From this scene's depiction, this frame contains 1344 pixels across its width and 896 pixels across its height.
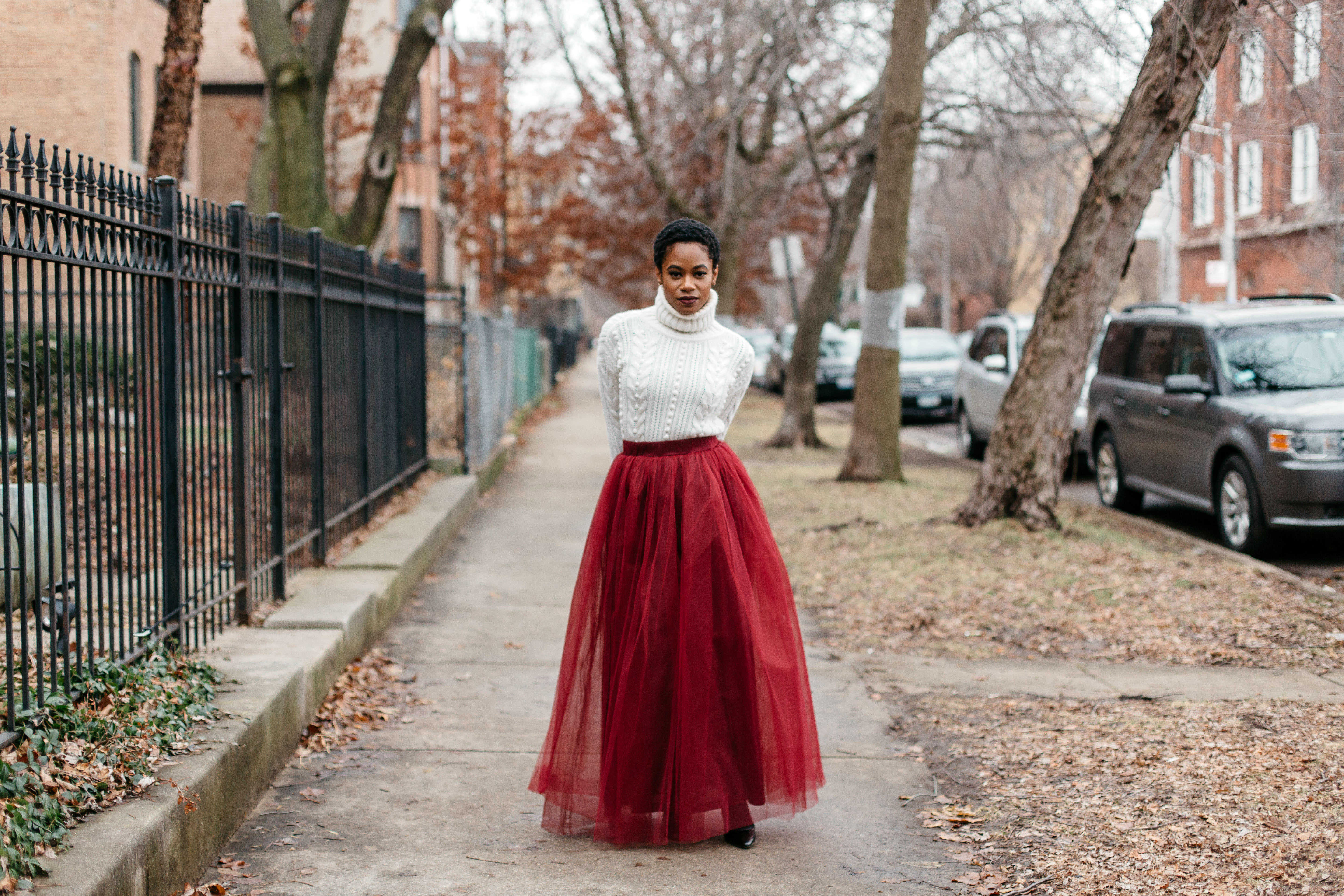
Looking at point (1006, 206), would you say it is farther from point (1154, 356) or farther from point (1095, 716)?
point (1095, 716)

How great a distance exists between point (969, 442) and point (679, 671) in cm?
1384

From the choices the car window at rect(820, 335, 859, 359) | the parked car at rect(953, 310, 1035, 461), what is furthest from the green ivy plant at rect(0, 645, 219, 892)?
the car window at rect(820, 335, 859, 359)

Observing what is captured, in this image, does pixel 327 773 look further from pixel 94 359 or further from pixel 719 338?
pixel 719 338

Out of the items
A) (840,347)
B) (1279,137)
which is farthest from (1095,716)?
(840,347)

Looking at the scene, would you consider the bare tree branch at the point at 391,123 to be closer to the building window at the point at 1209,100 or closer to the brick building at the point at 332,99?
the building window at the point at 1209,100

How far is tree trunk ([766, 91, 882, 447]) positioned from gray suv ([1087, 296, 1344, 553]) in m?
5.24

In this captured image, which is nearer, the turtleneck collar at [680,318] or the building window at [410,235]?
the turtleneck collar at [680,318]

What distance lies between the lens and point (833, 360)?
30.2 meters

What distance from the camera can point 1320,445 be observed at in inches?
349

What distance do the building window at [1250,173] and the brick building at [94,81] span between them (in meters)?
11.8

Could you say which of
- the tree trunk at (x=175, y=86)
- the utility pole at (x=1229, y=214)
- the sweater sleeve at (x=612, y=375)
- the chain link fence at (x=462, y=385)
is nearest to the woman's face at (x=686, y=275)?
the sweater sleeve at (x=612, y=375)

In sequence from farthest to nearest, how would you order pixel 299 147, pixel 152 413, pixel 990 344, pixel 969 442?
pixel 969 442 → pixel 990 344 → pixel 299 147 → pixel 152 413

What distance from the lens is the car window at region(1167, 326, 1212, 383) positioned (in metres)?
10.4

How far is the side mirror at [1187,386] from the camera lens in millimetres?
10031
